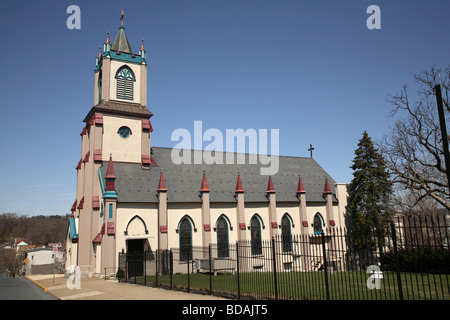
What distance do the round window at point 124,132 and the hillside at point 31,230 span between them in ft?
386

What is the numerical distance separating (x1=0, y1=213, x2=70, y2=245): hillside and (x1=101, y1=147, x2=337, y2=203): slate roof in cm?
11775

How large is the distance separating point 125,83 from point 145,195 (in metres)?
12.1

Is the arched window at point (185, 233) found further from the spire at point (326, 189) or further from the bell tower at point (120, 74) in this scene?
the spire at point (326, 189)

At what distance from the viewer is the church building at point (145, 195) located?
98.5ft

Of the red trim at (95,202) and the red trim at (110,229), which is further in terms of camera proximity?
the red trim at (95,202)

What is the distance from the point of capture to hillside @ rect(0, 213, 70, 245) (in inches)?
5606

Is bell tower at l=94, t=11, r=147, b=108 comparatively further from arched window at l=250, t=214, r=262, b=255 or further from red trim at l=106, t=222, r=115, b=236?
arched window at l=250, t=214, r=262, b=255

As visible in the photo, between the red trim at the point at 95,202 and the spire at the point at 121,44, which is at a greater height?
the spire at the point at 121,44

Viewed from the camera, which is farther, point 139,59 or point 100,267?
point 139,59

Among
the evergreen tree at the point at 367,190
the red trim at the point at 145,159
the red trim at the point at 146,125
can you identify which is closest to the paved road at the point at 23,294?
the red trim at the point at 145,159
